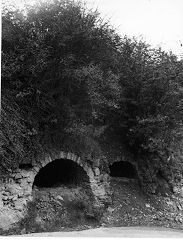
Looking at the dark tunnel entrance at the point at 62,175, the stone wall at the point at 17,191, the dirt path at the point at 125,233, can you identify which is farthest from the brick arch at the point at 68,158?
the dirt path at the point at 125,233

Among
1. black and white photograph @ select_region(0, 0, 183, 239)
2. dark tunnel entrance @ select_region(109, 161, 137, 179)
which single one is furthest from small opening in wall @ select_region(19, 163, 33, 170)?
dark tunnel entrance @ select_region(109, 161, 137, 179)

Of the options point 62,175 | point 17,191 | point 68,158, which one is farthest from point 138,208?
point 17,191

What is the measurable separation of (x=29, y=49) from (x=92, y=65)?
2.00m

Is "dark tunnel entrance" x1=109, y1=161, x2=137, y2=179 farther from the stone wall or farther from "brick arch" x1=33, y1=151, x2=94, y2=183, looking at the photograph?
the stone wall

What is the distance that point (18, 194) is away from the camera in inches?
361

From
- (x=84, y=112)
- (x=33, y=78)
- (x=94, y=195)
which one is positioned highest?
(x=33, y=78)

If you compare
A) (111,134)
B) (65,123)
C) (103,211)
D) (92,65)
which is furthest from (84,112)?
(103,211)

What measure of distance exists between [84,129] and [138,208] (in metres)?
3.57

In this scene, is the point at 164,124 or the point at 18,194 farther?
the point at 164,124

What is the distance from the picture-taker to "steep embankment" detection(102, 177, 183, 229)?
11.2 m

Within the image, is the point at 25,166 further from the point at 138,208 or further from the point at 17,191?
the point at 138,208

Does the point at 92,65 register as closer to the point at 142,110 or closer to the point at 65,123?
the point at 65,123

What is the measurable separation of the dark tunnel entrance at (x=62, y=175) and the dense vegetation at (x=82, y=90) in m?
0.64

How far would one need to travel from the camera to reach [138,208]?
39.1ft
